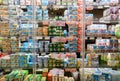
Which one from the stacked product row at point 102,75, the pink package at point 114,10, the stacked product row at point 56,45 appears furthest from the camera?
the pink package at point 114,10

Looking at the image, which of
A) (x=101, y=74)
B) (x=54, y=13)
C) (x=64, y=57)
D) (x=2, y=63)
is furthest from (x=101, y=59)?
(x=2, y=63)

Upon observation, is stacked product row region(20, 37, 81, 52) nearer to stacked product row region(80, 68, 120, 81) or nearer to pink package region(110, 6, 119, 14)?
stacked product row region(80, 68, 120, 81)

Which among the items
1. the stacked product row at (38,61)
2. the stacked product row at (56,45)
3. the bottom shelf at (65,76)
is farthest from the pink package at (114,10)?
the stacked product row at (38,61)

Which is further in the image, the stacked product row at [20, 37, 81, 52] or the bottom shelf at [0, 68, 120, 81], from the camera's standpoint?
the stacked product row at [20, 37, 81, 52]

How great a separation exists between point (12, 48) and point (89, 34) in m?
1.43

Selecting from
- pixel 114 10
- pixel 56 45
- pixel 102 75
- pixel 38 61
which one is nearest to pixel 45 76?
pixel 38 61

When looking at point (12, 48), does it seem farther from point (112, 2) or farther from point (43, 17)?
point (112, 2)

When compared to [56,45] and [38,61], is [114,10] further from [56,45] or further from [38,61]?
[38,61]

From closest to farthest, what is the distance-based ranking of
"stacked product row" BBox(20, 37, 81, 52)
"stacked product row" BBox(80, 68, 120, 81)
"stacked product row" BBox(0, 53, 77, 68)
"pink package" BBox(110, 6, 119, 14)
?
"stacked product row" BBox(80, 68, 120, 81) → "stacked product row" BBox(0, 53, 77, 68) → "stacked product row" BBox(20, 37, 81, 52) → "pink package" BBox(110, 6, 119, 14)

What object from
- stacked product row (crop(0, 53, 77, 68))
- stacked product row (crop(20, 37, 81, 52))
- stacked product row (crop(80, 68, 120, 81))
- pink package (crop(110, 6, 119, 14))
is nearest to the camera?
stacked product row (crop(80, 68, 120, 81))

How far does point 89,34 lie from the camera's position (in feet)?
12.9

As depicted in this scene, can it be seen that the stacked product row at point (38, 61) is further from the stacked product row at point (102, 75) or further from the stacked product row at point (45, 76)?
the stacked product row at point (102, 75)

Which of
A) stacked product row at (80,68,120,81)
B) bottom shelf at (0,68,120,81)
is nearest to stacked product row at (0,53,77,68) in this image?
bottom shelf at (0,68,120,81)

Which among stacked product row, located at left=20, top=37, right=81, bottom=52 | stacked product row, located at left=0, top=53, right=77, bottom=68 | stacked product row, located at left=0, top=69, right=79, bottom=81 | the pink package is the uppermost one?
the pink package
